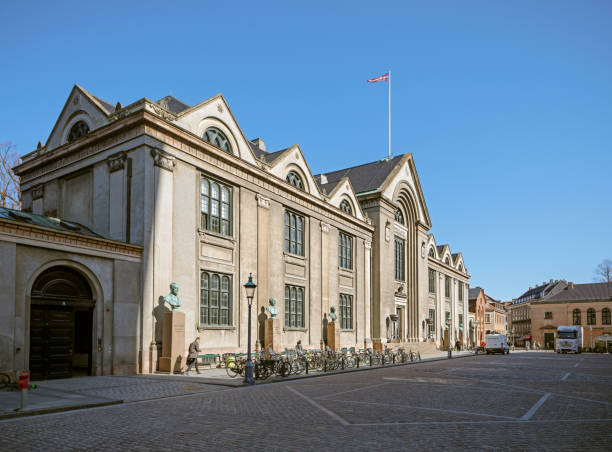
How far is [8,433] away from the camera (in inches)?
383

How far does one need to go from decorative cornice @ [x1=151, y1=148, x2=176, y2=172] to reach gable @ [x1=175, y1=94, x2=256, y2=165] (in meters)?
1.85

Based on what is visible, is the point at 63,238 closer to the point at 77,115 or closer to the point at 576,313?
the point at 77,115

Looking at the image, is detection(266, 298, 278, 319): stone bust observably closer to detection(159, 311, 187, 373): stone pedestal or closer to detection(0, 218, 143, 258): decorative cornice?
detection(159, 311, 187, 373): stone pedestal

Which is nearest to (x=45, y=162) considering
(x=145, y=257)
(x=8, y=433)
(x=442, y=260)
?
(x=145, y=257)

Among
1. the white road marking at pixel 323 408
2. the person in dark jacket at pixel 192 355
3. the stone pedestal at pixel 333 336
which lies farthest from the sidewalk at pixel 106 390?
the stone pedestal at pixel 333 336

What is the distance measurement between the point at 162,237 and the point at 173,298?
2.67 meters

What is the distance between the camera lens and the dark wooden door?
723 inches

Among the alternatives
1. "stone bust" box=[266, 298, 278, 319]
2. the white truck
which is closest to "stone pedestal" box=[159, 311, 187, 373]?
"stone bust" box=[266, 298, 278, 319]

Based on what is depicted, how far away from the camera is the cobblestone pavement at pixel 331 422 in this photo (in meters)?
8.98

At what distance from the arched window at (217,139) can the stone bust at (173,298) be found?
25.4 ft

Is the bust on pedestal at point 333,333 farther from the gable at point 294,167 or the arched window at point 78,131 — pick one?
the arched window at point 78,131

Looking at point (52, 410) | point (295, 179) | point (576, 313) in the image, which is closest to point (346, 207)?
point (295, 179)

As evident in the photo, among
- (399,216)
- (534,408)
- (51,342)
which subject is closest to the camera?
(534,408)

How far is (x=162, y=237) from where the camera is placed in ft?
74.6
